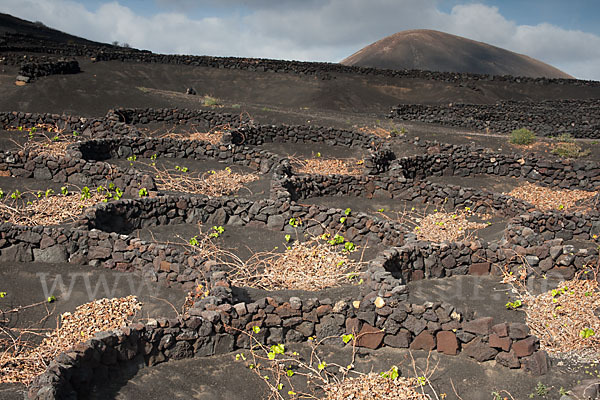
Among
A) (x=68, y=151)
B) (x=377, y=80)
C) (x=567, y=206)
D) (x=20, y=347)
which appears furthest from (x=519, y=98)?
(x=20, y=347)

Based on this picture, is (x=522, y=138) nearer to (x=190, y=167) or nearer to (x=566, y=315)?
(x=190, y=167)

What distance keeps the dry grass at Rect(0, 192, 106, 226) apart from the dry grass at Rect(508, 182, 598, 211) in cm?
1501

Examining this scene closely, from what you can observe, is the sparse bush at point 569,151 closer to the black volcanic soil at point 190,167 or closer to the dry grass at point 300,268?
the black volcanic soil at point 190,167

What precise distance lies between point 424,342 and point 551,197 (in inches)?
515

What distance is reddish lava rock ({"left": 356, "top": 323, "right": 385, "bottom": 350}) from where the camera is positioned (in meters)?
10.5

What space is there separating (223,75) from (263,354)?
4092 cm

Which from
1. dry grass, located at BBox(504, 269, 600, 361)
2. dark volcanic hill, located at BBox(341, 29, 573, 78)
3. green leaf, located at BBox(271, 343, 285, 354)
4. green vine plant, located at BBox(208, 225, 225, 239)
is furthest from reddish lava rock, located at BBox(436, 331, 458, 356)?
dark volcanic hill, located at BBox(341, 29, 573, 78)

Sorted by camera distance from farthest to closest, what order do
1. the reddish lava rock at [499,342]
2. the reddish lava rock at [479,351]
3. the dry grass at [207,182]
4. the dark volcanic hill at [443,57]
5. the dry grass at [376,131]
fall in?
the dark volcanic hill at [443,57] < the dry grass at [376,131] < the dry grass at [207,182] < the reddish lava rock at [479,351] < the reddish lava rock at [499,342]

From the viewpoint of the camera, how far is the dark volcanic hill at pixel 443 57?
92875 millimetres

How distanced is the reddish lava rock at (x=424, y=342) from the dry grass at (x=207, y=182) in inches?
412

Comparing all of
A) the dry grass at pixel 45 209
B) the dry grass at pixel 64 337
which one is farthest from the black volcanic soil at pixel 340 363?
the dry grass at pixel 45 209

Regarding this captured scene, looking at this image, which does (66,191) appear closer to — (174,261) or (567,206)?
(174,261)

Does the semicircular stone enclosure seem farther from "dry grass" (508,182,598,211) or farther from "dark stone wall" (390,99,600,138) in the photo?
"dark stone wall" (390,99,600,138)

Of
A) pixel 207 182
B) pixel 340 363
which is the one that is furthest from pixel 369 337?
pixel 207 182
